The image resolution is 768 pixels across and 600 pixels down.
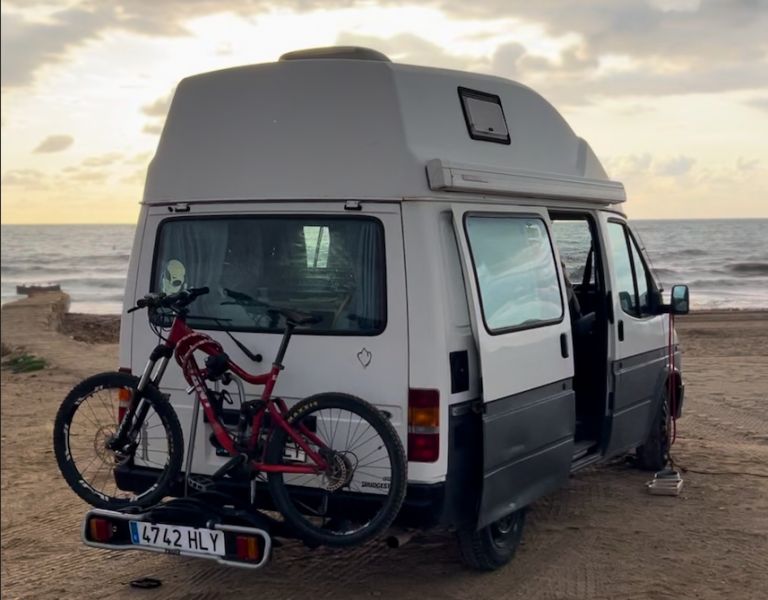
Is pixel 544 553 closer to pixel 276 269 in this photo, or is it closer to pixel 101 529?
pixel 276 269

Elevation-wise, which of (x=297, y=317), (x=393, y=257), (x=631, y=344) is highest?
(x=393, y=257)

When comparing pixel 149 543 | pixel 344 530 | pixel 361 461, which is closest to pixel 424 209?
pixel 361 461

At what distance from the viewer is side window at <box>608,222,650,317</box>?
6.76m

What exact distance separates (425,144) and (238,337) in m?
1.32

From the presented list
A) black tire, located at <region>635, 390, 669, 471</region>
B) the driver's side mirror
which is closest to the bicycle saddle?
the driver's side mirror

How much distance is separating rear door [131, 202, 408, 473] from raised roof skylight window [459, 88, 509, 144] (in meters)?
0.84

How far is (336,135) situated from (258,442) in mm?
1508

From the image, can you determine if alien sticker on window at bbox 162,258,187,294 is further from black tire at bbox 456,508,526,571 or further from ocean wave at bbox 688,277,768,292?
ocean wave at bbox 688,277,768,292

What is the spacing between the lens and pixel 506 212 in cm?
534

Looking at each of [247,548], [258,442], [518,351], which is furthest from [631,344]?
[247,548]

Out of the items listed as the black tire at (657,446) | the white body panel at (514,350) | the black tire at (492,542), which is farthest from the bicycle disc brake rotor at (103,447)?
the black tire at (657,446)

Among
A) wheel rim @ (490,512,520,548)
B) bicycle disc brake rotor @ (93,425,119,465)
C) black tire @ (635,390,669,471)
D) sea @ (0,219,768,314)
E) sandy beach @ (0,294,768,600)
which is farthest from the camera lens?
sea @ (0,219,768,314)

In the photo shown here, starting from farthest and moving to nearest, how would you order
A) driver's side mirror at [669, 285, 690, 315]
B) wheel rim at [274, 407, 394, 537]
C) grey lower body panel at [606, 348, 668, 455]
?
driver's side mirror at [669, 285, 690, 315] < grey lower body panel at [606, 348, 668, 455] < wheel rim at [274, 407, 394, 537]

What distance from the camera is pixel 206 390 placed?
4.86m
